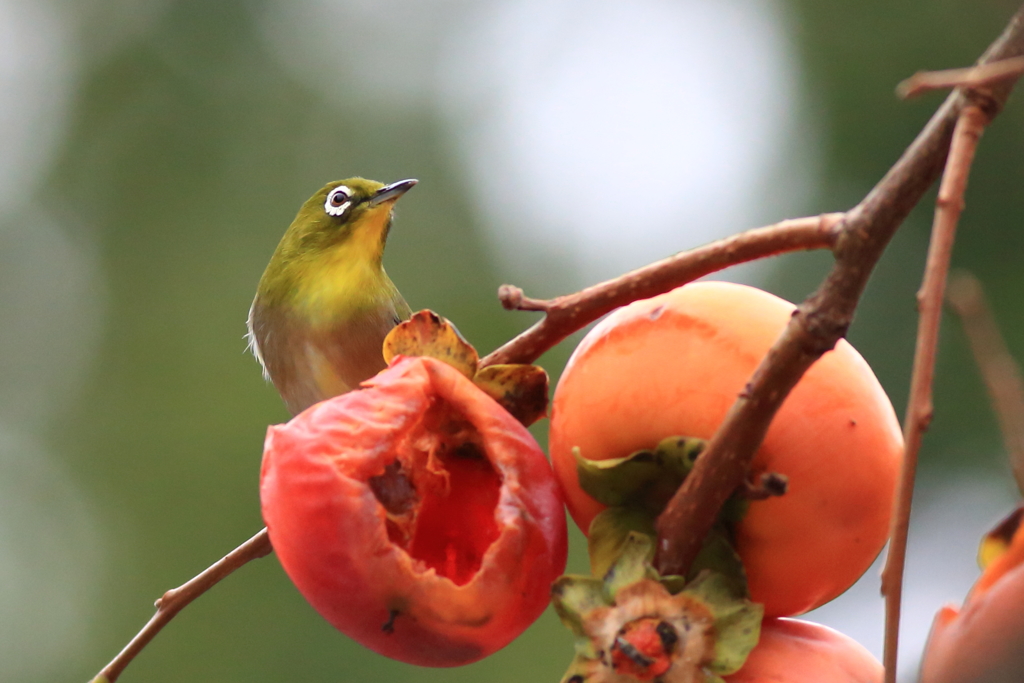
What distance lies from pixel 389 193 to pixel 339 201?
0.20 meters

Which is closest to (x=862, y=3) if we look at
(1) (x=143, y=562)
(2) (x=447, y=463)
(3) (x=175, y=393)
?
(3) (x=175, y=393)

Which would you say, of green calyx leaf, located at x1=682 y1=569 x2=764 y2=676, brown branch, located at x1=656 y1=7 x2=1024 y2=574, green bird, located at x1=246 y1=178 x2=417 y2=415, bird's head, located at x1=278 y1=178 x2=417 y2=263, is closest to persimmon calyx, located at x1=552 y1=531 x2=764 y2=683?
green calyx leaf, located at x1=682 y1=569 x2=764 y2=676

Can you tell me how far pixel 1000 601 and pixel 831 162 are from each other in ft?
21.1

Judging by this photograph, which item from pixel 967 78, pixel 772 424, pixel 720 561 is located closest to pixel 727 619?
pixel 720 561

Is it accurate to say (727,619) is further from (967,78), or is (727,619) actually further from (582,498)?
(967,78)

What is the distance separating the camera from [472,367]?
985 millimetres

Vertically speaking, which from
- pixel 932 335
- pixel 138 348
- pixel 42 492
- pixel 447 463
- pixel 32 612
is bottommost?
pixel 32 612

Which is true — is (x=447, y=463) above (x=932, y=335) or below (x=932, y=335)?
below

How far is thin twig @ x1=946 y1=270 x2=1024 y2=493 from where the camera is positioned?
55cm

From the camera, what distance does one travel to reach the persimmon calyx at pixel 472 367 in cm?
98

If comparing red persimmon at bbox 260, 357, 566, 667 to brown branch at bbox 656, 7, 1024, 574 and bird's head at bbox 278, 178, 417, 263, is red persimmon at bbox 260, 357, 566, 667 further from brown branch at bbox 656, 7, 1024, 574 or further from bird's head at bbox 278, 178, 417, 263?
bird's head at bbox 278, 178, 417, 263

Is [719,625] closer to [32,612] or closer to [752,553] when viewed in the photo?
[752,553]

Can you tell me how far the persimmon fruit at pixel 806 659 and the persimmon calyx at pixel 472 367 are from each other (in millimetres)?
280

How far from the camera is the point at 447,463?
977 millimetres
